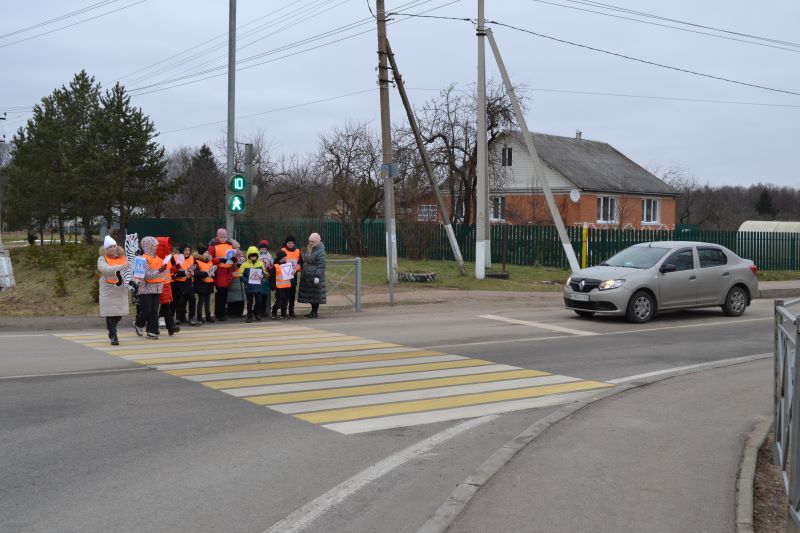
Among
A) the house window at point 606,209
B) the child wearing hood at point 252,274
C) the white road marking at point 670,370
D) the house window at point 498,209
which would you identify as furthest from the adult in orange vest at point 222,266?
the house window at point 606,209

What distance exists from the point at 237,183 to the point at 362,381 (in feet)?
31.7

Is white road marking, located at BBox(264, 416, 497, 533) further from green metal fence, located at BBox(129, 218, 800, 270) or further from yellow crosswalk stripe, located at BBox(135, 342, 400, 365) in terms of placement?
green metal fence, located at BBox(129, 218, 800, 270)

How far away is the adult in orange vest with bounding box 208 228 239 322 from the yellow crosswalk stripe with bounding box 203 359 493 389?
669 centimetres

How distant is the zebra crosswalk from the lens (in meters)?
8.43

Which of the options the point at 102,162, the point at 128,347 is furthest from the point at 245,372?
the point at 102,162

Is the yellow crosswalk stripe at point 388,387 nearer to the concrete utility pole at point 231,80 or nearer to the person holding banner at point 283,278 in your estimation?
the person holding banner at point 283,278

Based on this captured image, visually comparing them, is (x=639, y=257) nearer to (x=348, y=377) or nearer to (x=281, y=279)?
(x=281, y=279)

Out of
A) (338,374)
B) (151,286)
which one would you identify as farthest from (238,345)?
(338,374)

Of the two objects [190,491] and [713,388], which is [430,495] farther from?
[713,388]

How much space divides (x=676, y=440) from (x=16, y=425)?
5.87m

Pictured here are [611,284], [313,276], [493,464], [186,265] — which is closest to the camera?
[493,464]

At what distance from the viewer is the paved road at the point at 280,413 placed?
5.45 meters

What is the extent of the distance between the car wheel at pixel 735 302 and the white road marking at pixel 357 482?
12225 millimetres

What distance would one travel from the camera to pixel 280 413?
26.8 ft
